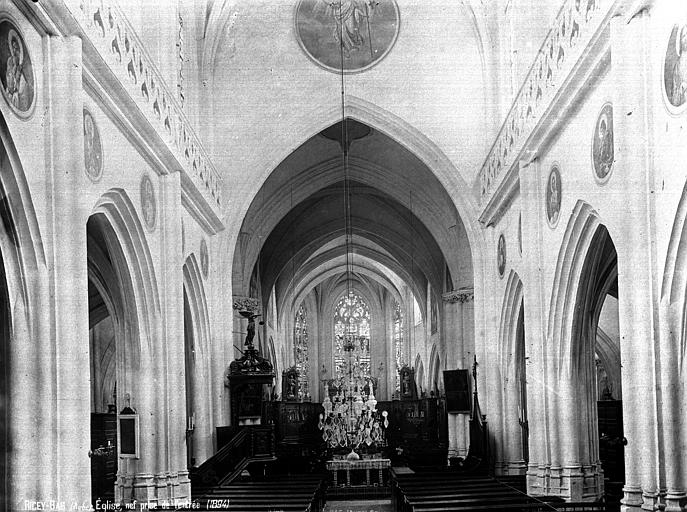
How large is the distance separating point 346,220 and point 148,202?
17.0m

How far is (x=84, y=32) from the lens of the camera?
9.71 meters

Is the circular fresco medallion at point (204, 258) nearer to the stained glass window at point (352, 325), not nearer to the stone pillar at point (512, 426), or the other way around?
the stone pillar at point (512, 426)

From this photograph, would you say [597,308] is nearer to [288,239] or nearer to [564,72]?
[564,72]

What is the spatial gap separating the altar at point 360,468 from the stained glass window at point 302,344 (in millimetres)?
18482

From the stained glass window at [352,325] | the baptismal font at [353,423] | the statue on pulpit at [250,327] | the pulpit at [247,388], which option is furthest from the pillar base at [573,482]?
the stained glass window at [352,325]

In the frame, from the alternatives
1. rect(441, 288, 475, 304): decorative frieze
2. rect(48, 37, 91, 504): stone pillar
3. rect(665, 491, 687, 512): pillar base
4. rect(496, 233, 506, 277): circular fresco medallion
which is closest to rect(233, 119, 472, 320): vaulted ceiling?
rect(441, 288, 475, 304): decorative frieze

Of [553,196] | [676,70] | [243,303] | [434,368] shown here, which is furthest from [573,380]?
[434,368]

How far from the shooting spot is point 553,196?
1425 cm

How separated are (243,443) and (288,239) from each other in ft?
37.3

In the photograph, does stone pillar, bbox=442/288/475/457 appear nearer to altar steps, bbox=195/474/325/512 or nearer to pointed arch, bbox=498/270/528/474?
pointed arch, bbox=498/270/528/474

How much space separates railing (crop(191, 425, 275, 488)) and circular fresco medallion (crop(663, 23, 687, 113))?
35.4 ft

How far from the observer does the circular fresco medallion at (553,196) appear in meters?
13.9

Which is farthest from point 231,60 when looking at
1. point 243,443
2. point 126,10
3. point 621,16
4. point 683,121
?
point 683,121

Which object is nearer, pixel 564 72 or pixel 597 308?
pixel 564 72
